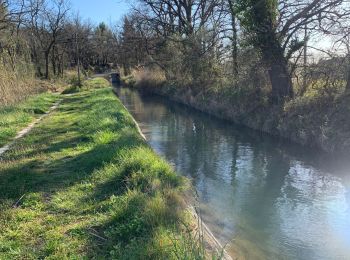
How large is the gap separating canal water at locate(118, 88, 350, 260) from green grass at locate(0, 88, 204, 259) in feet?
4.57

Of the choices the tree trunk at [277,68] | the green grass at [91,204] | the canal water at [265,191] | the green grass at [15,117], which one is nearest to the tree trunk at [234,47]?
the tree trunk at [277,68]

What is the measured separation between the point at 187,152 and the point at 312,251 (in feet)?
26.4

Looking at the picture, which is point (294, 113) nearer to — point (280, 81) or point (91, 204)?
point (280, 81)

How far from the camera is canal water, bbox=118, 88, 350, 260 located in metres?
6.91

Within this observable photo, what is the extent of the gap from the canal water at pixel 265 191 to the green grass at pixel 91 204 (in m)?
1.39

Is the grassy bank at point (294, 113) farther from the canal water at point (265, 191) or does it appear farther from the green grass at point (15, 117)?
the green grass at point (15, 117)

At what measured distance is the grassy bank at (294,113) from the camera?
1309 cm

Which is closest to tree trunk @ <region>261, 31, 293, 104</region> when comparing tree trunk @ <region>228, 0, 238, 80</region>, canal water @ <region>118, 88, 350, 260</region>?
canal water @ <region>118, 88, 350, 260</region>

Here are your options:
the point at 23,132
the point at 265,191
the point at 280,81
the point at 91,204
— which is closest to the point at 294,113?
the point at 280,81

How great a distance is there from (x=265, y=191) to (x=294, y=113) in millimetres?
6577

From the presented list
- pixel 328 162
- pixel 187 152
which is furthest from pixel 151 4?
pixel 328 162

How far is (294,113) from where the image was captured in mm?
15594

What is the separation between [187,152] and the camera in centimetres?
1436

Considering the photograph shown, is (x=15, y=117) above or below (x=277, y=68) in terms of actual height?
below
